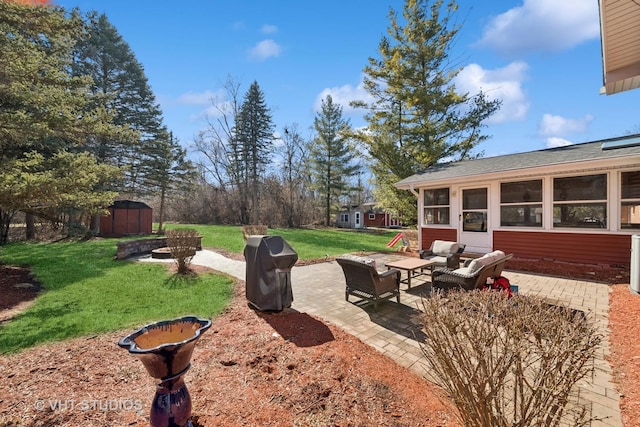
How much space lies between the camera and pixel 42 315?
4.46 metres

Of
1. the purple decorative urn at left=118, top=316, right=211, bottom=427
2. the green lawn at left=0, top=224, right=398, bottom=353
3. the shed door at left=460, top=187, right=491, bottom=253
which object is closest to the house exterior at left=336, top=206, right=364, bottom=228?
the shed door at left=460, top=187, right=491, bottom=253

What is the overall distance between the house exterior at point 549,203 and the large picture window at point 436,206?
38 mm

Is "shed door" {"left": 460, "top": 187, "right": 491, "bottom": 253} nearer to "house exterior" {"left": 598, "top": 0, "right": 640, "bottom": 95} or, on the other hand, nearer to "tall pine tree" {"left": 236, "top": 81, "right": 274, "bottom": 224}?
"house exterior" {"left": 598, "top": 0, "right": 640, "bottom": 95}

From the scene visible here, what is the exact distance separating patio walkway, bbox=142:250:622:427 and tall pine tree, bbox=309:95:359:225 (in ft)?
69.4

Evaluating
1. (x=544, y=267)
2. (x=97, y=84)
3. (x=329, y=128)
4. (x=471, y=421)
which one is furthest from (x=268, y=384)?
(x=329, y=128)

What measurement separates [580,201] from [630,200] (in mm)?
890

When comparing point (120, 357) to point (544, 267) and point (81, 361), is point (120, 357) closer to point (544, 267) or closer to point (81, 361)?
point (81, 361)

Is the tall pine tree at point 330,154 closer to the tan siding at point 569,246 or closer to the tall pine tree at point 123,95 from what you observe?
the tall pine tree at point 123,95

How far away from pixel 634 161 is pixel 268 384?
9.08 meters

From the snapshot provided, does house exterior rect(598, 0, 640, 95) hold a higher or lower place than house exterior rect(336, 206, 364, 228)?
higher

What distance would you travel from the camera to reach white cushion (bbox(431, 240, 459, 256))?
7000 mm

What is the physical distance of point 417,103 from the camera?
13836mm

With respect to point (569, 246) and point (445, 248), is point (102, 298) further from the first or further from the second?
point (569, 246)

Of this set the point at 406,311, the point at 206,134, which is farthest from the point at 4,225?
the point at 206,134
